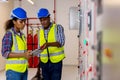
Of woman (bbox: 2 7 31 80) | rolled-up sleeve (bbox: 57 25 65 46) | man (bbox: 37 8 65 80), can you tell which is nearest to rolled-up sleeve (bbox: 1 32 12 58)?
woman (bbox: 2 7 31 80)

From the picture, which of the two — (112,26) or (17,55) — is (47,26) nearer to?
(17,55)

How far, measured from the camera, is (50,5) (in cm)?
1100

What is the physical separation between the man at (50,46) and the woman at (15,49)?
933 millimetres

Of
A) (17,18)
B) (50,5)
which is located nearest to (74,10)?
(50,5)

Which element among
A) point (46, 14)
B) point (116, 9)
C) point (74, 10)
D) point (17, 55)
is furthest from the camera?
point (74, 10)

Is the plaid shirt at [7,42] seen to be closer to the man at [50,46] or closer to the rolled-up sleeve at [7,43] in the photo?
the rolled-up sleeve at [7,43]

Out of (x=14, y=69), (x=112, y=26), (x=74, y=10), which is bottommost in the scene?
(x=14, y=69)

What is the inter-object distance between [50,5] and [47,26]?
698cm

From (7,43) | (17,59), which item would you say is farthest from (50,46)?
(7,43)

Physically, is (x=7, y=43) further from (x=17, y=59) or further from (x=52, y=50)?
(x=52, y=50)

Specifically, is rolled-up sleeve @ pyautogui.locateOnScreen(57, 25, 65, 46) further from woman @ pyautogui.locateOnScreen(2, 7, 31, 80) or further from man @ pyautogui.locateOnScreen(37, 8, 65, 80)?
woman @ pyautogui.locateOnScreen(2, 7, 31, 80)

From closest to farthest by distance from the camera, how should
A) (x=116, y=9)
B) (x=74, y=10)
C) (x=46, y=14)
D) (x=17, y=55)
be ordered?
(x=116, y=9) → (x=17, y=55) → (x=46, y=14) → (x=74, y=10)

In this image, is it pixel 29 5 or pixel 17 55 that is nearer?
pixel 17 55

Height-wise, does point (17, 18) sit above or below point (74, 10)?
below
